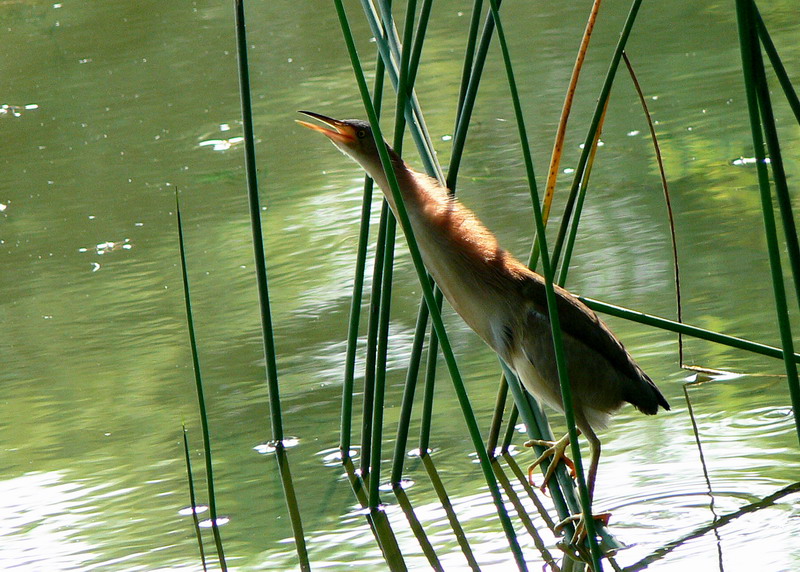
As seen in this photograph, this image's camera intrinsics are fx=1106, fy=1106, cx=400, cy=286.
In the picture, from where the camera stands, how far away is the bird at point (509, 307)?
1868 millimetres

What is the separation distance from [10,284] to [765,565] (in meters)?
2.91

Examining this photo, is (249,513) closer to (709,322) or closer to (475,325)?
(475,325)

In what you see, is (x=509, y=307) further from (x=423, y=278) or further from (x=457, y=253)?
(x=423, y=278)

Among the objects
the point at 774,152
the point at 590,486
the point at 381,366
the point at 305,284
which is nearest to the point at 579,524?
the point at 590,486

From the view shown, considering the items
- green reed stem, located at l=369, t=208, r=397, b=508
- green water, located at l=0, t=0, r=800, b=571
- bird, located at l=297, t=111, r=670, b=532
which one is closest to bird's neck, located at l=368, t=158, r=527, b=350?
bird, located at l=297, t=111, r=670, b=532

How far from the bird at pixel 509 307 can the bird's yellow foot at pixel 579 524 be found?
0.29 ft

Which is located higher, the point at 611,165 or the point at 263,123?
the point at 263,123

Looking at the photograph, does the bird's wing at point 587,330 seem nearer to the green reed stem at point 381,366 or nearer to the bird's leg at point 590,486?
the bird's leg at point 590,486

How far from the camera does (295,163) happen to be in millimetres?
4637

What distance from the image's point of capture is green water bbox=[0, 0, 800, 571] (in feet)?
7.05

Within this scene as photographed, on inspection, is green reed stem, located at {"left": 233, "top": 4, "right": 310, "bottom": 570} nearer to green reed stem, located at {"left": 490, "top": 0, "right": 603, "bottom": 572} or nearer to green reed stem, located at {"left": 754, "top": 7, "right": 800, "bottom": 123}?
green reed stem, located at {"left": 490, "top": 0, "right": 603, "bottom": 572}

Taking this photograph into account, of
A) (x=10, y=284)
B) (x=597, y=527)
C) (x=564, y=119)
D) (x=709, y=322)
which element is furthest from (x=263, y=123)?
(x=597, y=527)

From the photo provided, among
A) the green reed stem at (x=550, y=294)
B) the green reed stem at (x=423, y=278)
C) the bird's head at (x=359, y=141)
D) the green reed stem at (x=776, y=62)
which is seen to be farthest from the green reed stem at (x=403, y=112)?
the green reed stem at (x=776, y=62)

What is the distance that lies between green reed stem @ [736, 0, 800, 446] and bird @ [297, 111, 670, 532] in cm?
50
